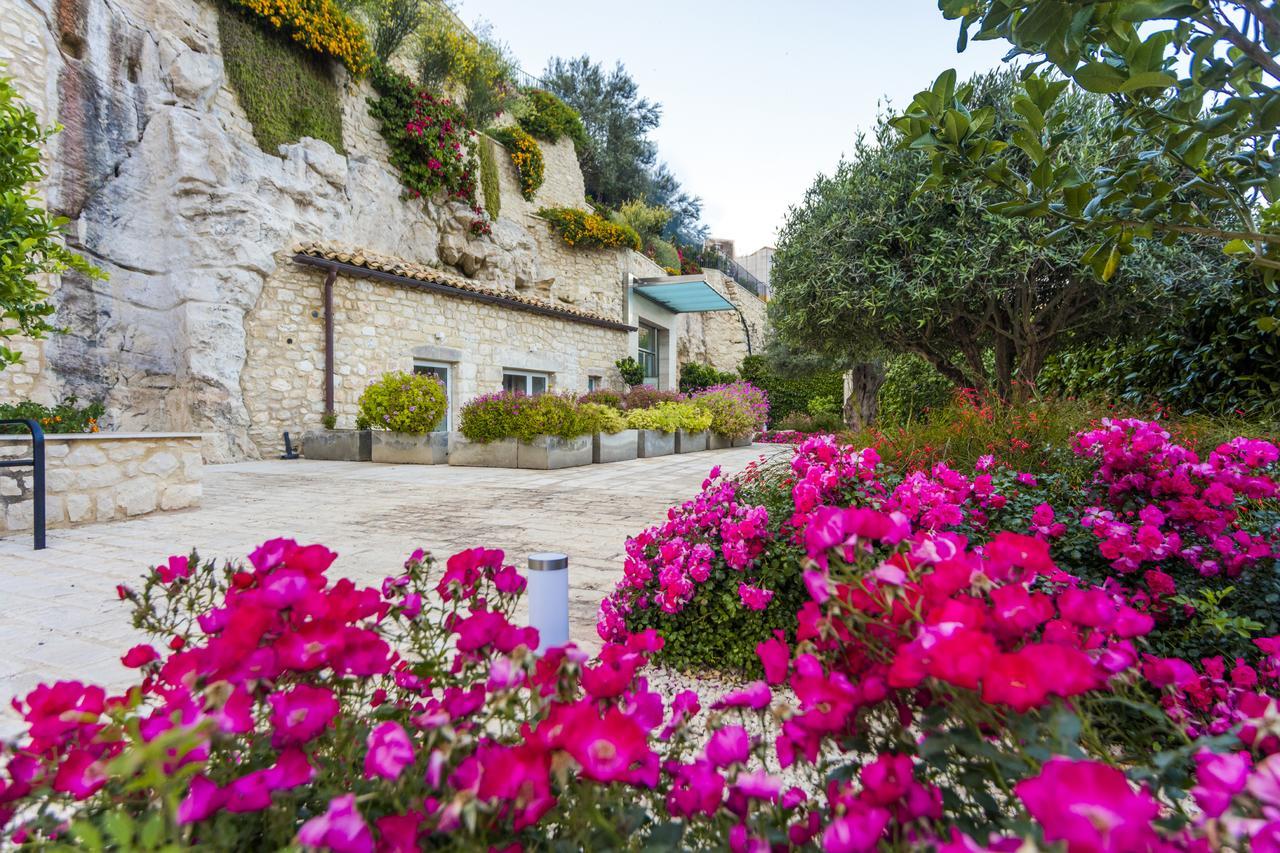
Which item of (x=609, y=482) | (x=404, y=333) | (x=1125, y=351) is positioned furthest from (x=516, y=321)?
(x=1125, y=351)

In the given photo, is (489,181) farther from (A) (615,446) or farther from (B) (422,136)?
(A) (615,446)

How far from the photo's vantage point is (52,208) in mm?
7074

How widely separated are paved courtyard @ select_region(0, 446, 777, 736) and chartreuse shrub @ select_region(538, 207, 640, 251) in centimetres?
968

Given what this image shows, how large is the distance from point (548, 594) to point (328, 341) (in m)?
8.79

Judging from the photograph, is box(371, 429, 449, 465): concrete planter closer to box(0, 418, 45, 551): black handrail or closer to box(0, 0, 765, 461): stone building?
box(0, 0, 765, 461): stone building

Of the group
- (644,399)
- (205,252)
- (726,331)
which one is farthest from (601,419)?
(726,331)

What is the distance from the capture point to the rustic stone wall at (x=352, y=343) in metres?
8.52

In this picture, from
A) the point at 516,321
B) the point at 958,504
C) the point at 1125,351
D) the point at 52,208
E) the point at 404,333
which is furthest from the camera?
the point at 516,321

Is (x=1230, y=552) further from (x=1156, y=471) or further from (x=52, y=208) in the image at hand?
(x=52, y=208)

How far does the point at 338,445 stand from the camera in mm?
8711

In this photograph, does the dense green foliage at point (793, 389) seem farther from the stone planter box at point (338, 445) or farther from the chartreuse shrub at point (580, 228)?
the stone planter box at point (338, 445)

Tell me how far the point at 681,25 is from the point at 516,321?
6190 millimetres

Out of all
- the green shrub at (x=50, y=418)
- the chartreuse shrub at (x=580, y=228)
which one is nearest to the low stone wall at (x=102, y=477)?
the green shrub at (x=50, y=418)

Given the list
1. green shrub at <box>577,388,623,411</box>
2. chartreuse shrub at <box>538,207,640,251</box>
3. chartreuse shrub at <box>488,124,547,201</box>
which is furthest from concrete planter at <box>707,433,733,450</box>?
chartreuse shrub at <box>488,124,547,201</box>
